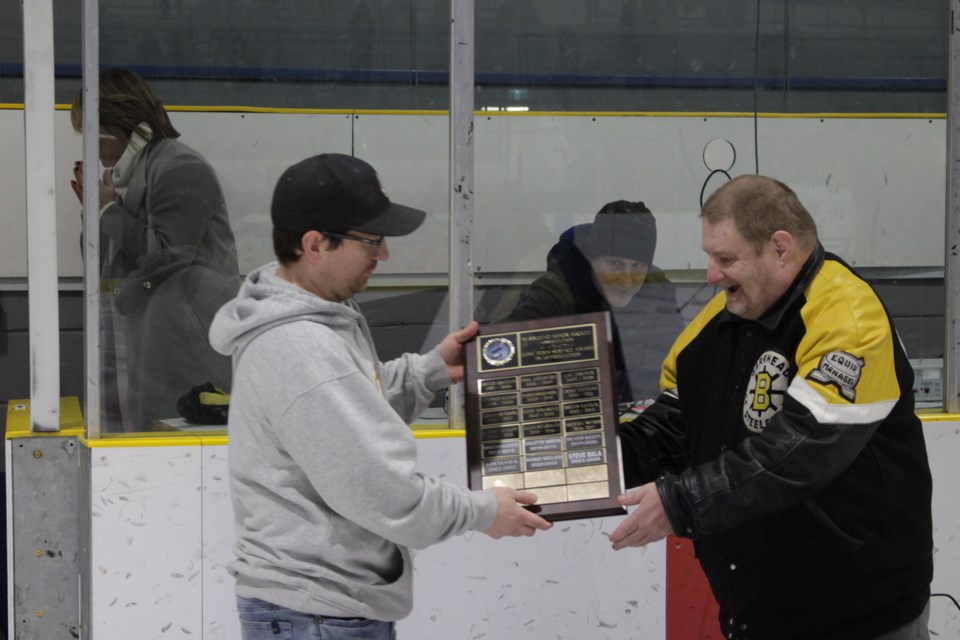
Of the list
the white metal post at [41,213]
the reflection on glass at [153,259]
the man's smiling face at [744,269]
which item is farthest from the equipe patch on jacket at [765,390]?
the white metal post at [41,213]

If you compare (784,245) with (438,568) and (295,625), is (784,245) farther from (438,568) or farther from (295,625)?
(438,568)

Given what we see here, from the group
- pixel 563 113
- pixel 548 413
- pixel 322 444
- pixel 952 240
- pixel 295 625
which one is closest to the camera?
pixel 322 444

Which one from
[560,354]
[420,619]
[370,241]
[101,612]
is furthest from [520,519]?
[101,612]

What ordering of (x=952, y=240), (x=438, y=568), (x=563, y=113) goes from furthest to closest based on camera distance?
(x=952, y=240)
(x=563, y=113)
(x=438, y=568)

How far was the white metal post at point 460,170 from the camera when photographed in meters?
3.75

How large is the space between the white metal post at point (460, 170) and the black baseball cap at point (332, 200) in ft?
5.00

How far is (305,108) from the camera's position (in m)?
3.73

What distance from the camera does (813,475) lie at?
2.38 metres

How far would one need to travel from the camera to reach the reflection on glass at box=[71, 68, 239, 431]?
12.0 feet

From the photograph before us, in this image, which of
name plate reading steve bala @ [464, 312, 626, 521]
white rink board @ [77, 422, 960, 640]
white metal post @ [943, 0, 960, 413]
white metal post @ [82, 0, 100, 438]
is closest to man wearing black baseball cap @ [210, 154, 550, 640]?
name plate reading steve bala @ [464, 312, 626, 521]

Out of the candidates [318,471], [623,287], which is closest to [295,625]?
[318,471]

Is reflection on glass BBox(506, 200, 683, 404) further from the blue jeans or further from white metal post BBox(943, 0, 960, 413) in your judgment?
the blue jeans

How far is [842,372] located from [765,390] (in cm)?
21

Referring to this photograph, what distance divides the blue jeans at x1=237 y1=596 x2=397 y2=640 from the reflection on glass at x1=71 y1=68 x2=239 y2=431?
1.57m
